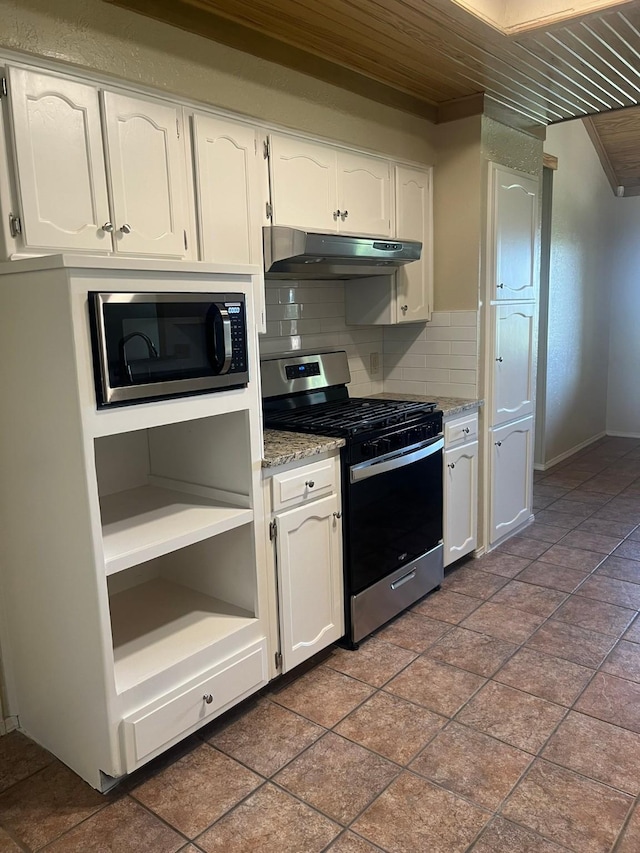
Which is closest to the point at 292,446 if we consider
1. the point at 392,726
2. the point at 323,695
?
the point at 323,695

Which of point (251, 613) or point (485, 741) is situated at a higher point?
point (251, 613)

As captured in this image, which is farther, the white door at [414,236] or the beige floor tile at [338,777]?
the white door at [414,236]

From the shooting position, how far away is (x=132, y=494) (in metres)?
2.45

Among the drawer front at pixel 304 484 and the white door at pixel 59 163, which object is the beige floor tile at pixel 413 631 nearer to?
the drawer front at pixel 304 484

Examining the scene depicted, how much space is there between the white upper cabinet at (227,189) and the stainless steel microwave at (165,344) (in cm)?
41

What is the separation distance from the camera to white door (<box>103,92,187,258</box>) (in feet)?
6.79

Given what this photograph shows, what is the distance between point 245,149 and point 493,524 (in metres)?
2.47

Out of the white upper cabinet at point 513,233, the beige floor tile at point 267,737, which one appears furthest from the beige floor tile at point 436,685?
the white upper cabinet at point 513,233

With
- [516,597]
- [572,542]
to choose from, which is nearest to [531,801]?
[516,597]

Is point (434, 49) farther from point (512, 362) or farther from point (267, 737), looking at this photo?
point (267, 737)

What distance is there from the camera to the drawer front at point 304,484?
7.67 ft

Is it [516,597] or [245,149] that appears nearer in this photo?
[245,149]

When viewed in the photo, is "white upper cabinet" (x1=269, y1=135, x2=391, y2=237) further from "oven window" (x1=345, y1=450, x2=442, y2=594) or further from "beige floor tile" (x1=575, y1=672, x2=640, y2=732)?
"beige floor tile" (x1=575, y1=672, x2=640, y2=732)

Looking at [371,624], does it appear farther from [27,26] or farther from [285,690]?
[27,26]
